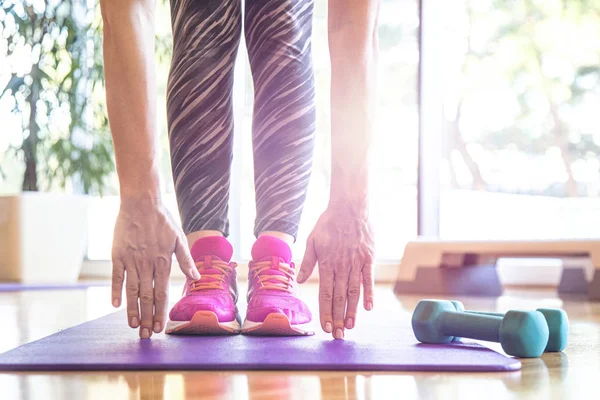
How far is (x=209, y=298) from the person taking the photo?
1274 mm

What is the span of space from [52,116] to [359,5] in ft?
8.91

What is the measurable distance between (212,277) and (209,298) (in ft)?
0.16

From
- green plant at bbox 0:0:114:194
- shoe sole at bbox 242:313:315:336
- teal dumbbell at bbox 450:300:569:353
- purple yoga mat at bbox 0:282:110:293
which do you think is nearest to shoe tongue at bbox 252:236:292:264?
shoe sole at bbox 242:313:315:336

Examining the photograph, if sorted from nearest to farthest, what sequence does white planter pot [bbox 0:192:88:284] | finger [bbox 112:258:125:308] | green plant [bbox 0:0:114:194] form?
finger [bbox 112:258:125:308], white planter pot [bbox 0:192:88:284], green plant [bbox 0:0:114:194]

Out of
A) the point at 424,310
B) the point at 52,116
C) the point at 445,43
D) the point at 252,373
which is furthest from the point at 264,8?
the point at 445,43

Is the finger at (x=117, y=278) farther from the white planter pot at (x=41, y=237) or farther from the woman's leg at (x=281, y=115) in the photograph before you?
the white planter pot at (x=41, y=237)

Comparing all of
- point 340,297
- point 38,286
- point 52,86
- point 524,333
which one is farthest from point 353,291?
point 52,86

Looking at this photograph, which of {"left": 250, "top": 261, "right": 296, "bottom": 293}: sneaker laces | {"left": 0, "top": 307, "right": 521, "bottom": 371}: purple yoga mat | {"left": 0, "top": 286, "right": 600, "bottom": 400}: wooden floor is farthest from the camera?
{"left": 250, "top": 261, "right": 296, "bottom": 293}: sneaker laces

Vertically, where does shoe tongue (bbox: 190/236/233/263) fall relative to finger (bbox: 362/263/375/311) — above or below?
above

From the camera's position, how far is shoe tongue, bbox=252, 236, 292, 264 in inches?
53.1

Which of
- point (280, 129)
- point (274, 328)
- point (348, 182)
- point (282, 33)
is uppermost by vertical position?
point (282, 33)

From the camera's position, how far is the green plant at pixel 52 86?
347cm

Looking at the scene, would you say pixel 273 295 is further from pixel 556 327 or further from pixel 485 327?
pixel 556 327

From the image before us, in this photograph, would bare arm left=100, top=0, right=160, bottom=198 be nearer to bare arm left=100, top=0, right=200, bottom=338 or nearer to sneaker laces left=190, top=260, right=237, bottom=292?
bare arm left=100, top=0, right=200, bottom=338
